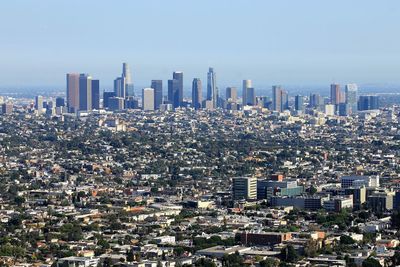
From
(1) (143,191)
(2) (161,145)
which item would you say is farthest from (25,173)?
(2) (161,145)

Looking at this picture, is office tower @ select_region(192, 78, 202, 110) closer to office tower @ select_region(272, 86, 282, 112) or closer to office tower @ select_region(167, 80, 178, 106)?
office tower @ select_region(167, 80, 178, 106)

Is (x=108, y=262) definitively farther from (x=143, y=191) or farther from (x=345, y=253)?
(x=143, y=191)

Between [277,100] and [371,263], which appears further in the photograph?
[277,100]

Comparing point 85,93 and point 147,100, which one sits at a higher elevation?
point 85,93

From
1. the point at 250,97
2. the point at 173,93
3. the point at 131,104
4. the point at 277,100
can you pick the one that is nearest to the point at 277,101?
the point at 277,100

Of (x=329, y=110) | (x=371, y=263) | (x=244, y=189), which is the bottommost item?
(x=244, y=189)

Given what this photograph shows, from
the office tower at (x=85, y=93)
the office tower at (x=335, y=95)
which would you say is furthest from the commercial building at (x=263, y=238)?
the office tower at (x=335, y=95)

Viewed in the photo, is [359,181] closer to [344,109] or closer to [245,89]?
[344,109]
